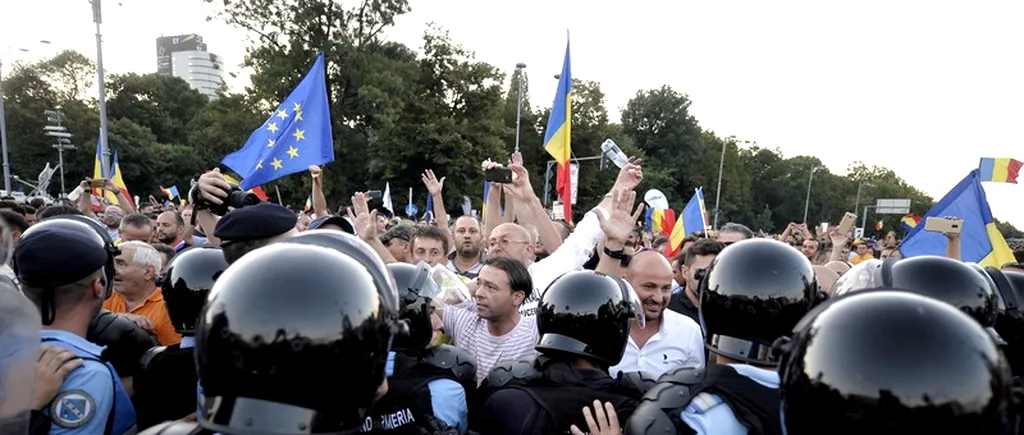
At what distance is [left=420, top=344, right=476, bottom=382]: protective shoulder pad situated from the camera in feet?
8.84

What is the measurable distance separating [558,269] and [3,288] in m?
3.40

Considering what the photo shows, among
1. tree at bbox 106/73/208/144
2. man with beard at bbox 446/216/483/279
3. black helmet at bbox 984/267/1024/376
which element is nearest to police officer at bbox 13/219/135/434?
black helmet at bbox 984/267/1024/376

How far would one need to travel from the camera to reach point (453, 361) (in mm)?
2734

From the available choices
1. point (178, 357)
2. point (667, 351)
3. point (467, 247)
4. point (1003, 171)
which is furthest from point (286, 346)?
point (1003, 171)

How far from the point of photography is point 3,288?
1.52 metres

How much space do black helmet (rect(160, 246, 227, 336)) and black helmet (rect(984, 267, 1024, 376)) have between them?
11.0 ft

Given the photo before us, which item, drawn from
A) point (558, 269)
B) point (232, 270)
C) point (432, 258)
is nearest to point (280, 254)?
point (232, 270)

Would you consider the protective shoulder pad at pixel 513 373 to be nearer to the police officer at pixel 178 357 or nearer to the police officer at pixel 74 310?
the police officer at pixel 178 357

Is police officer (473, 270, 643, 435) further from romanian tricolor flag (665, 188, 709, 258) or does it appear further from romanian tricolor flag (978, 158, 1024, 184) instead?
romanian tricolor flag (978, 158, 1024, 184)

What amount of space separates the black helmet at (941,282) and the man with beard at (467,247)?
4005 mm

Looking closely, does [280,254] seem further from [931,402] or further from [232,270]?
[931,402]

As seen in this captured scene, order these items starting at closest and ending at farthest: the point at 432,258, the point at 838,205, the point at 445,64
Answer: the point at 432,258
the point at 445,64
the point at 838,205

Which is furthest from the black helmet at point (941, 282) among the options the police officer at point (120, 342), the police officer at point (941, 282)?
the police officer at point (120, 342)

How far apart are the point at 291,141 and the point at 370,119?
27.6 m
